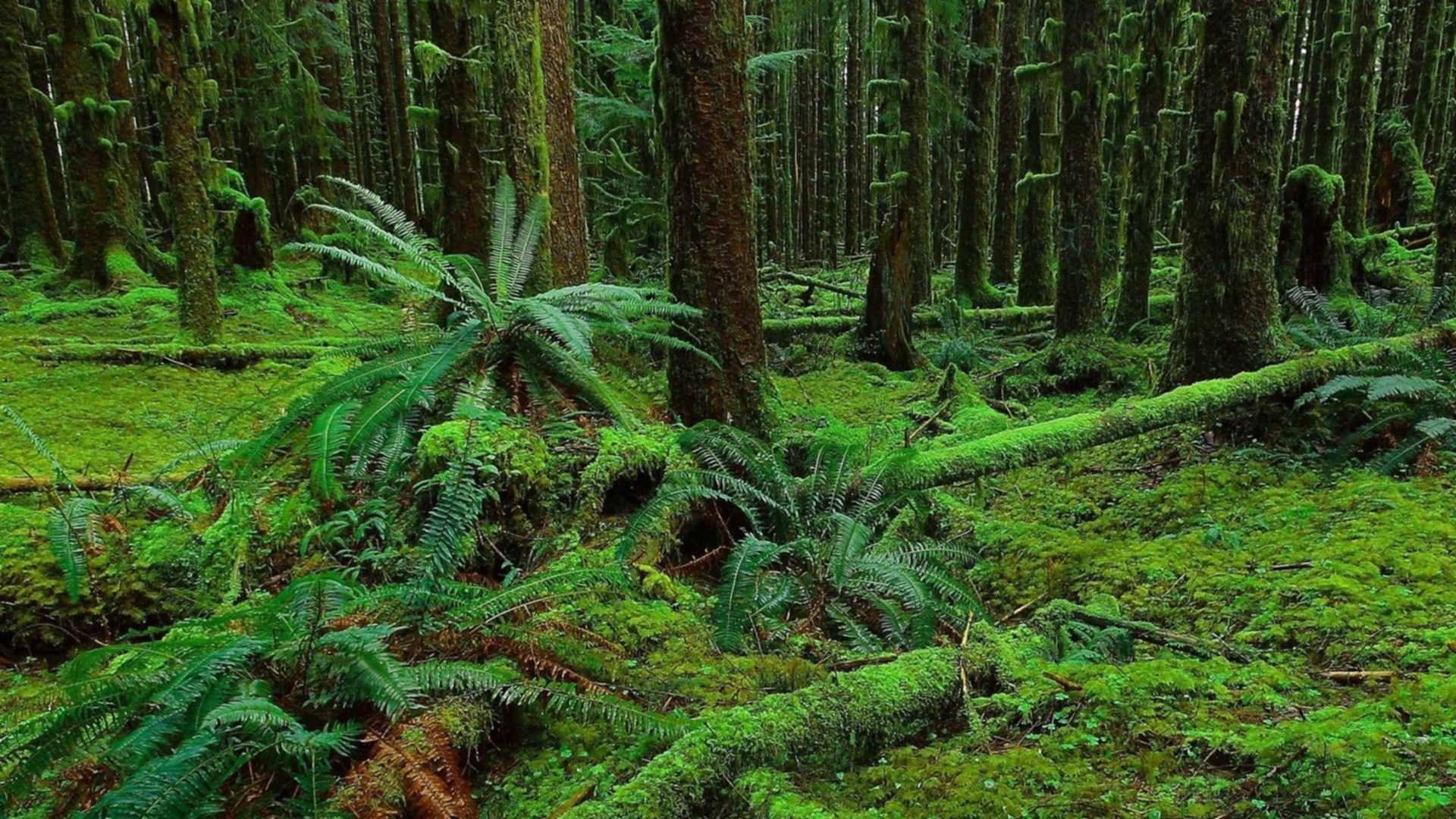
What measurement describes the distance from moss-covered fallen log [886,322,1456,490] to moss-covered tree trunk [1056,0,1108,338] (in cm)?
324

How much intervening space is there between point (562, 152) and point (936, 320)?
627 centimetres

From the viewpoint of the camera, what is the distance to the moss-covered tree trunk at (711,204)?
4.01 metres

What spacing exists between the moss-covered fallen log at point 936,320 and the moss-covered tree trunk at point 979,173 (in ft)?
5.05

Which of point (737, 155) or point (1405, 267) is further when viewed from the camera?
point (1405, 267)

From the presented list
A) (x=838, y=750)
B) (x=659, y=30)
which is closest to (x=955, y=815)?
(x=838, y=750)

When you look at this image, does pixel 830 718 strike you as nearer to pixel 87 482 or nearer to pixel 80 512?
pixel 80 512

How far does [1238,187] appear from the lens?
465 cm

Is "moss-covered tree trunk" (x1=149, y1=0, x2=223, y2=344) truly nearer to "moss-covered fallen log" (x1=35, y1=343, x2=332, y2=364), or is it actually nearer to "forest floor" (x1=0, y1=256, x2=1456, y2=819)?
"moss-covered fallen log" (x1=35, y1=343, x2=332, y2=364)

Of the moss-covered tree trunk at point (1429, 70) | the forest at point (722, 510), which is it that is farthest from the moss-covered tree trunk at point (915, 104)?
the moss-covered tree trunk at point (1429, 70)

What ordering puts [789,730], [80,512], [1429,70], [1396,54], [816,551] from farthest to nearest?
[1396,54]
[1429,70]
[816,551]
[80,512]
[789,730]

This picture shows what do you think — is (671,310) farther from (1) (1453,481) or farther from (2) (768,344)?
(2) (768,344)

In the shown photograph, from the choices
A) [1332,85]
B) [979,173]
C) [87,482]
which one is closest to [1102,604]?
[87,482]

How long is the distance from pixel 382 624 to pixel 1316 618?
3.20 meters

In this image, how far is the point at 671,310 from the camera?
12.5 ft
